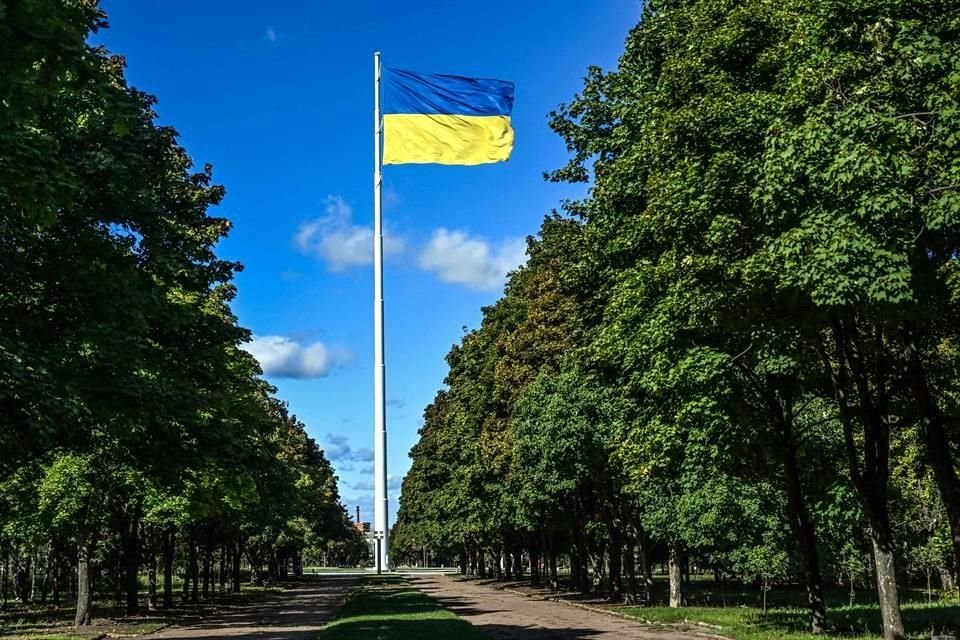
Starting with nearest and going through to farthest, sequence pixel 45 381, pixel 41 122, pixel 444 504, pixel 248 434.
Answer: pixel 45 381
pixel 41 122
pixel 248 434
pixel 444 504

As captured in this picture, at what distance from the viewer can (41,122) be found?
16.3 m

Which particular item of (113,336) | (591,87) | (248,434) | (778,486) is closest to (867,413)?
(778,486)

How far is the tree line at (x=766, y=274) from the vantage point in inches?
490

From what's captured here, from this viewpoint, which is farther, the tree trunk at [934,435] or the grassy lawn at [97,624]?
the grassy lawn at [97,624]

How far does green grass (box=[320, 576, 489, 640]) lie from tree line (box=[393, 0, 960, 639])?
671cm

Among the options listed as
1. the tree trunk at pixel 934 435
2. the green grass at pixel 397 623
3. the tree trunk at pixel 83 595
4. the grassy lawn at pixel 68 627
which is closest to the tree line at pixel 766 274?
the tree trunk at pixel 934 435

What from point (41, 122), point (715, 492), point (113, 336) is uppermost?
point (41, 122)

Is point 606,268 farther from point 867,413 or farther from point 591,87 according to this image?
point 867,413

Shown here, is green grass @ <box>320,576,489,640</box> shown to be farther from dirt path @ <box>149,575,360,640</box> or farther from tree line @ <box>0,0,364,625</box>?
tree line @ <box>0,0,364,625</box>

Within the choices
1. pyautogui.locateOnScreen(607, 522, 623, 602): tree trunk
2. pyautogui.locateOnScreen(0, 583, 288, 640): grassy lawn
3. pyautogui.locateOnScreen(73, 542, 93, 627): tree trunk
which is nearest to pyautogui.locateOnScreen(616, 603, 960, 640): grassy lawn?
pyautogui.locateOnScreen(607, 522, 623, 602): tree trunk

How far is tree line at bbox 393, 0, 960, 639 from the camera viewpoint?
40.8 ft

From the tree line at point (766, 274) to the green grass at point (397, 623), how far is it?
264 inches

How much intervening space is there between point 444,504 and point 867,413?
5525 cm

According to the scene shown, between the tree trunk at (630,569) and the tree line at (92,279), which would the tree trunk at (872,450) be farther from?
the tree trunk at (630,569)
